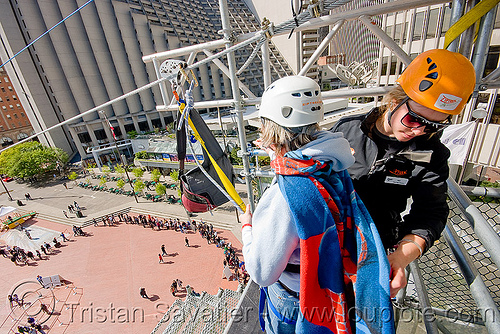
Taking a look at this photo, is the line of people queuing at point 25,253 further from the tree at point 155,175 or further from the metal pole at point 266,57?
the metal pole at point 266,57

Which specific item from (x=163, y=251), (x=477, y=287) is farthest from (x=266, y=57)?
(x=163, y=251)

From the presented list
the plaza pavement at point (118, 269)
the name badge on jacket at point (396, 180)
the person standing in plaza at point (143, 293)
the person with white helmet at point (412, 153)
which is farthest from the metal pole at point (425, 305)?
the person standing in plaza at point (143, 293)

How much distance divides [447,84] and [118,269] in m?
18.3

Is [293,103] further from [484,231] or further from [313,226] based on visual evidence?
[484,231]

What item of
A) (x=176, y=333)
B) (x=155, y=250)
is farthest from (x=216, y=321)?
(x=155, y=250)

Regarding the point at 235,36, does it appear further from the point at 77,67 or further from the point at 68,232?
the point at 77,67

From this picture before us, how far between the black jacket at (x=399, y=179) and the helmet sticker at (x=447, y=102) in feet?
0.74

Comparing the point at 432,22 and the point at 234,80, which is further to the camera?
the point at 432,22

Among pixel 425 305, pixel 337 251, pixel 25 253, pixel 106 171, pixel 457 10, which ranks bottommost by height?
pixel 25 253

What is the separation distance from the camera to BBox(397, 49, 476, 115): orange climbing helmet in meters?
1.48

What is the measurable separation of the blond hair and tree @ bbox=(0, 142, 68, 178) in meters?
38.6

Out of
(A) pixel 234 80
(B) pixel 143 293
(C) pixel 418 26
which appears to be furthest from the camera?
(B) pixel 143 293

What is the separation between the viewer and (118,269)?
48.7ft

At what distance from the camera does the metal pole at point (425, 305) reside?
1575mm
